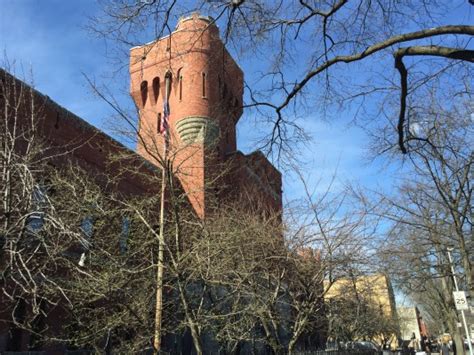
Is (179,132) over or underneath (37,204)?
over

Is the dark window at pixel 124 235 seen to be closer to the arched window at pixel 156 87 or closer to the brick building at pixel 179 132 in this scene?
the brick building at pixel 179 132

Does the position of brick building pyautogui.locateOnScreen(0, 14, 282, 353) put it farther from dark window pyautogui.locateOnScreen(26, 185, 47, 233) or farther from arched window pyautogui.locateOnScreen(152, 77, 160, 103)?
dark window pyautogui.locateOnScreen(26, 185, 47, 233)

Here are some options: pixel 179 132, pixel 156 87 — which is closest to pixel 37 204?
pixel 179 132

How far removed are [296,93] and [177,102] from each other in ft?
73.8

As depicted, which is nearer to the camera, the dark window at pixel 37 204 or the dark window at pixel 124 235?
the dark window at pixel 37 204

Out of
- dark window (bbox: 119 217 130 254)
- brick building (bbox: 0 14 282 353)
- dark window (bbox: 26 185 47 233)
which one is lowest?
dark window (bbox: 26 185 47 233)

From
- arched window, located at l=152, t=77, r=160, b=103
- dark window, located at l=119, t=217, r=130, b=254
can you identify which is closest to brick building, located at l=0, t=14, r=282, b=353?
arched window, located at l=152, t=77, r=160, b=103

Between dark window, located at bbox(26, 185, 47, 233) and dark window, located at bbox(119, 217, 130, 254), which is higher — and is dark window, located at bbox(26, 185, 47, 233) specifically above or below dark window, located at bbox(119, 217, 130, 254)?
below

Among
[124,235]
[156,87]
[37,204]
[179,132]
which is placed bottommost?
[37,204]

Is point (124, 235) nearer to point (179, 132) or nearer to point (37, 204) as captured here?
point (37, 204)

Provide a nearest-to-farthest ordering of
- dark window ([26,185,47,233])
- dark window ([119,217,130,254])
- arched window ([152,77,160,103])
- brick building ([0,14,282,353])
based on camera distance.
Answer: brick building ([0,14,282,353]), dark window ([26,185,47,233]), dark window ([119,217,130,254]), arched window ([152,77,160,103])

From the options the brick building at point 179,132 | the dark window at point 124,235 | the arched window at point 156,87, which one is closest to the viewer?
the brick building at point 179,132

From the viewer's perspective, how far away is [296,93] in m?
8.63

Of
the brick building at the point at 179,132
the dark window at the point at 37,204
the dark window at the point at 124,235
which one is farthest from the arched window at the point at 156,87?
the dark window at the point at 37,204
